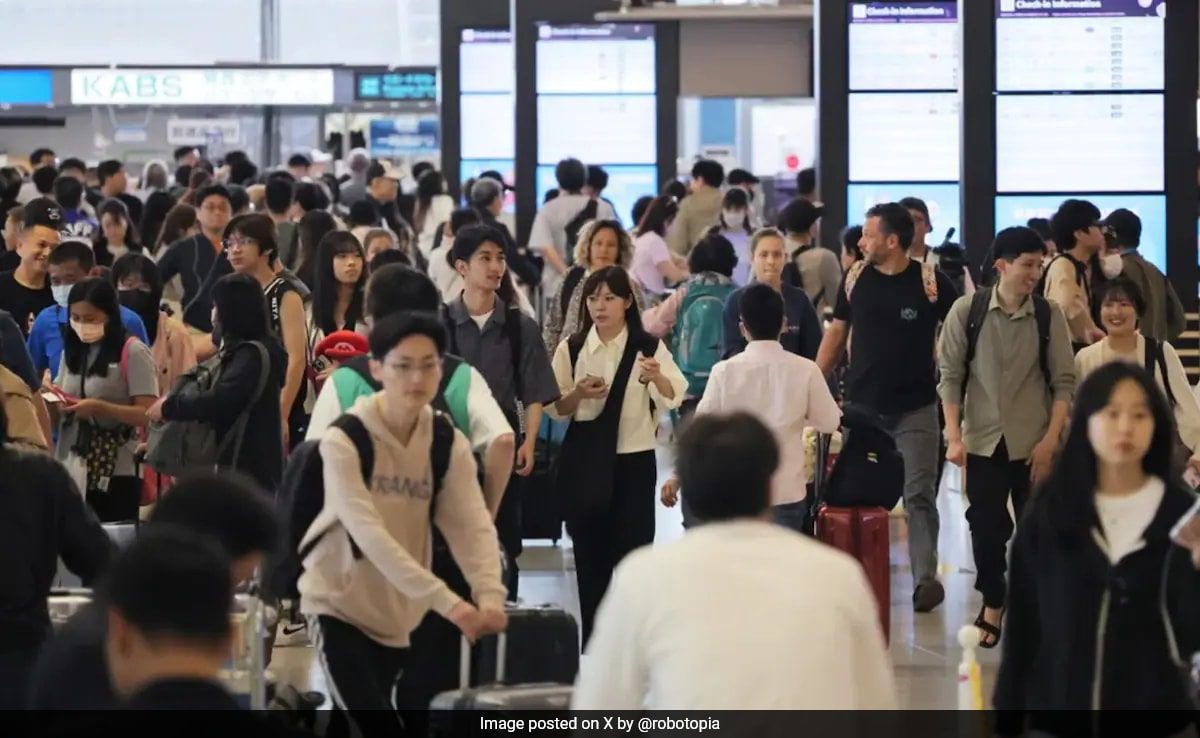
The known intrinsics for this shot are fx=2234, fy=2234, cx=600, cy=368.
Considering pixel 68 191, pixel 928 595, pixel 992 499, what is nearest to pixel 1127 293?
pixel 992 499

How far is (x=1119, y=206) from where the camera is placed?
42.2 ft

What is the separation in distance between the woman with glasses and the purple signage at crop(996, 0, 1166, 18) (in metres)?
5.42

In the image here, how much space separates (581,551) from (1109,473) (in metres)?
3.55

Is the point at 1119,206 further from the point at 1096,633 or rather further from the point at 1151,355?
the point at 1096,633

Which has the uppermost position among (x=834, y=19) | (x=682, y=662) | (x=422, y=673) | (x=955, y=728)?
(x=834, y=19)

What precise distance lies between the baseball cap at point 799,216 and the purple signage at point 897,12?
277cm

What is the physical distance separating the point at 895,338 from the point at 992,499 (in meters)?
0.82

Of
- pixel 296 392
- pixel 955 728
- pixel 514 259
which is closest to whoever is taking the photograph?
pixel 955 728

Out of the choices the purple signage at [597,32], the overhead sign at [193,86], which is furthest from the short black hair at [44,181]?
the overhead sign at [193,86]

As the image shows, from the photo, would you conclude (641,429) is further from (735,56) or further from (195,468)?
(735,56)

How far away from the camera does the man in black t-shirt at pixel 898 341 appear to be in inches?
357

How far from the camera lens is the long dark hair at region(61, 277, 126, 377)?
8.27m

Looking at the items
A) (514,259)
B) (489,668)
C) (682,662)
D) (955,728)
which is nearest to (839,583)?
(682,662)

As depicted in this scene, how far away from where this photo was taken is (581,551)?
8156mm
